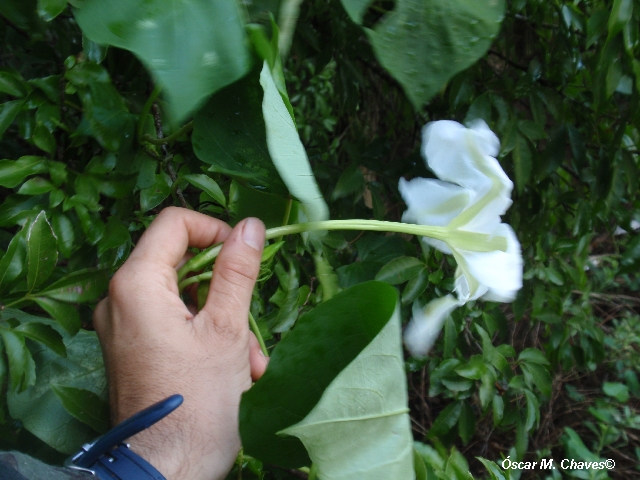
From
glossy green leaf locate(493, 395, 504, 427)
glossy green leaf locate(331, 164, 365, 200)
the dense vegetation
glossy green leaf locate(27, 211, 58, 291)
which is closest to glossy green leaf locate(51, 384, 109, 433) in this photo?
the dense vegetation

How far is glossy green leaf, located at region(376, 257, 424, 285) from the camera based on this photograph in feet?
2.67

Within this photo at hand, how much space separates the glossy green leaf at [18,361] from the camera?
45cm

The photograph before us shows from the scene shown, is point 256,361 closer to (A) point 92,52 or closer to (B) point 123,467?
(B) point 123,467

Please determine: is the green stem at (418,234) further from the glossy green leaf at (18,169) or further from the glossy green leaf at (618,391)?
the glossy green leaf at (618,391)

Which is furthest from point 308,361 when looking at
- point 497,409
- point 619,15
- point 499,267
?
point 497,409

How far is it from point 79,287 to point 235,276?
0.55ft

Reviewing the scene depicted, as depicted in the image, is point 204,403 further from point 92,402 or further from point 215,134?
point 215,134

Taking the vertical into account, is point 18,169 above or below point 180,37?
below

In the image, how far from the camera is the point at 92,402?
1.62 ft

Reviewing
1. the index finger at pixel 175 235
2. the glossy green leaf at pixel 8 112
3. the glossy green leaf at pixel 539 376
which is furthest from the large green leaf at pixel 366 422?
the glossy green leaf at pixel 539 376

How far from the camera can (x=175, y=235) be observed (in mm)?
500

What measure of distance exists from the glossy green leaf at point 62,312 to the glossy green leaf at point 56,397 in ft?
0.20

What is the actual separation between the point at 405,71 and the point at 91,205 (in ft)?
1.21

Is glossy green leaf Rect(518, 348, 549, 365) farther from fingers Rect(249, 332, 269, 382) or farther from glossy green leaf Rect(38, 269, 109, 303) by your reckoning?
glossy green leaf Rect(38, 269, 109, 303)
